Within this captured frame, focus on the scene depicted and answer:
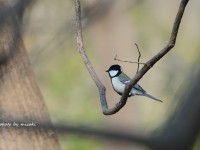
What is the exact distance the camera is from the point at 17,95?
3.17 m

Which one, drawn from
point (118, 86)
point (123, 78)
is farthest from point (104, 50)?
point (118, 86)

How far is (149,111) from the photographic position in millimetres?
8055

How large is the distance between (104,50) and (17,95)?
2896 millimetres

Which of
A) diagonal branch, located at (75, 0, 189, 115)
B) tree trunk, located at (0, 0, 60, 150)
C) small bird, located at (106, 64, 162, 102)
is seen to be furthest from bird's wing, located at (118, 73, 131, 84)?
diagonal branch, located at (75, 0, 189, 115)

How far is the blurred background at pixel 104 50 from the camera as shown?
482cm

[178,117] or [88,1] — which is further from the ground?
[88,1]

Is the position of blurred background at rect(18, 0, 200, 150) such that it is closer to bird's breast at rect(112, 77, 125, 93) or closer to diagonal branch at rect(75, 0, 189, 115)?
bird's breast at rect(112, 77, 125, 93)

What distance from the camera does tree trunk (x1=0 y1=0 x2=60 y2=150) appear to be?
10.0ft

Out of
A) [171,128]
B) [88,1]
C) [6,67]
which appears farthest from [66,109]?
[171,128]

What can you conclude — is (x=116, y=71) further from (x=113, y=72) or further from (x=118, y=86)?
(x=118, y=86)

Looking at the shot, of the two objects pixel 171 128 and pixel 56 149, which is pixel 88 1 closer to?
pixel 56 149

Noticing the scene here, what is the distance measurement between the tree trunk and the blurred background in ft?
0.85

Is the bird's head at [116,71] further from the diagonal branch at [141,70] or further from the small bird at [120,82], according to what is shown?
the diagonal branch at [141,70]

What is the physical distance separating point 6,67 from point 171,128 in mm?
2226
